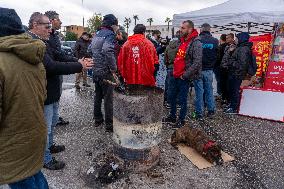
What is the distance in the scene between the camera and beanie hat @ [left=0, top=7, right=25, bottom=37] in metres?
2.33

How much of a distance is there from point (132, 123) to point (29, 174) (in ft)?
5.98

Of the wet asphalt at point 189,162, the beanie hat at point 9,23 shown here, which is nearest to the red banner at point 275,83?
the wet asphalt at point 189,162

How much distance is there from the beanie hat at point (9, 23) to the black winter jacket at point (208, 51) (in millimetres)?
5241

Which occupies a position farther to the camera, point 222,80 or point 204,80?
point 222,80

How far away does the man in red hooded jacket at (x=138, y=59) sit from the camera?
18.6 feet

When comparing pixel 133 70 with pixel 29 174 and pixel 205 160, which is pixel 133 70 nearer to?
pixel 205 160

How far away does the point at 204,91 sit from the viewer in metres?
7.36

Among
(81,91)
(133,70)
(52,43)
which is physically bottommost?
(81,91)

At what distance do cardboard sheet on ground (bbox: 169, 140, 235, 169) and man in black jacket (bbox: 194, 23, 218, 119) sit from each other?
74.2 inches

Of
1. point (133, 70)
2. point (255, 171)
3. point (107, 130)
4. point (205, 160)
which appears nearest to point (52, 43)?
point (133, 70)

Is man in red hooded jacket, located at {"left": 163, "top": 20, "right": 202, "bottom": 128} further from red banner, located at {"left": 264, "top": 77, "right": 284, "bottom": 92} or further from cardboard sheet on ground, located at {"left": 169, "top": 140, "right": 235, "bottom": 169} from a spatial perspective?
red banner, located at {"left": 264, "top": 77, "right": 284, "bottom": 92}

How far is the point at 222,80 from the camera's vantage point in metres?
8.76

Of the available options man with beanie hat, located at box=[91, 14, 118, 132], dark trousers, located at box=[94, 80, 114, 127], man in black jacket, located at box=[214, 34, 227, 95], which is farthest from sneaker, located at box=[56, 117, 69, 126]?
man in black jacket, located at box=[214, 34, 227, 95]

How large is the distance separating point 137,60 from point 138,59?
0.09 feet
